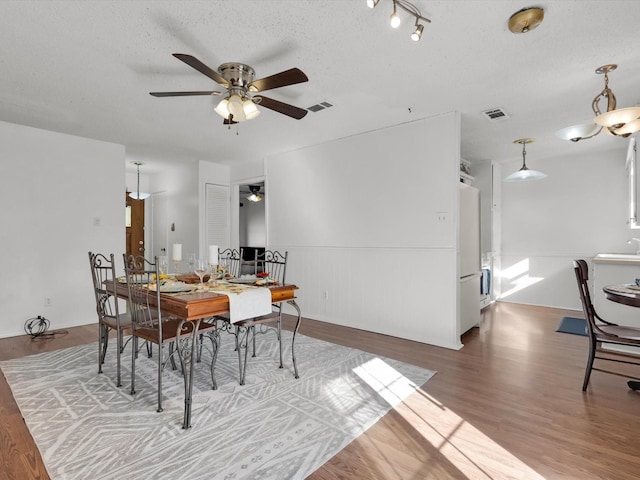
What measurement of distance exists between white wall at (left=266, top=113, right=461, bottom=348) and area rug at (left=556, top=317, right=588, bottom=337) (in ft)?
5.87

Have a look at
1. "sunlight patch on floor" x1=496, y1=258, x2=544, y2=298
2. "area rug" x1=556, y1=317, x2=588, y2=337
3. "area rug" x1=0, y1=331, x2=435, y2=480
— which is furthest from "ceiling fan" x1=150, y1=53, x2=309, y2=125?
"sunlight patch on floor" x1=496, y1=258, x2=544, y2=298

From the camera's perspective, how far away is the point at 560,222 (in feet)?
18.2

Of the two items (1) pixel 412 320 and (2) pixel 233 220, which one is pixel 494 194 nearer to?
(1) pixel 412 320

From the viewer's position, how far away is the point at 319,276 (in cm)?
482

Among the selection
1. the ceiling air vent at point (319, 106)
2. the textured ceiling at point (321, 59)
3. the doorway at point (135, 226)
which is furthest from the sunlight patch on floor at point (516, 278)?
the doorway at point (135, 226)

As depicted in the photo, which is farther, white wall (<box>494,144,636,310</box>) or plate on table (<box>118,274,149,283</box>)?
white wall (<box>494,144,636,310</box>)

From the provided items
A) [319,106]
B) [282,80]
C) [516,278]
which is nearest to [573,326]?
[516,278]

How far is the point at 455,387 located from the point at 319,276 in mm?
2584

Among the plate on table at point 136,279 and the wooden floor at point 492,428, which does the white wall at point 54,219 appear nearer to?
the wooden floor at point 492,428

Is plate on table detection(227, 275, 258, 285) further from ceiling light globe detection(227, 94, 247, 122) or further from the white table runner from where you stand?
ceiling light globe detection(227, 94, 247, 122)

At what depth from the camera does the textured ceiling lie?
78.4 inches

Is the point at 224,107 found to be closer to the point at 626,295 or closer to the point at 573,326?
the point at 626,295

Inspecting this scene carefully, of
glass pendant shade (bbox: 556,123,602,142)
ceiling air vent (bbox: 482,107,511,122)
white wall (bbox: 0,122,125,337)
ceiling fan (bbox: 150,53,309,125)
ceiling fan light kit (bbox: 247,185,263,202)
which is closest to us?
ceiling fan (bbox: 150,53,309,125)

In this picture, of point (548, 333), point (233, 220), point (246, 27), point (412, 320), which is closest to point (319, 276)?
point (412, 320)
